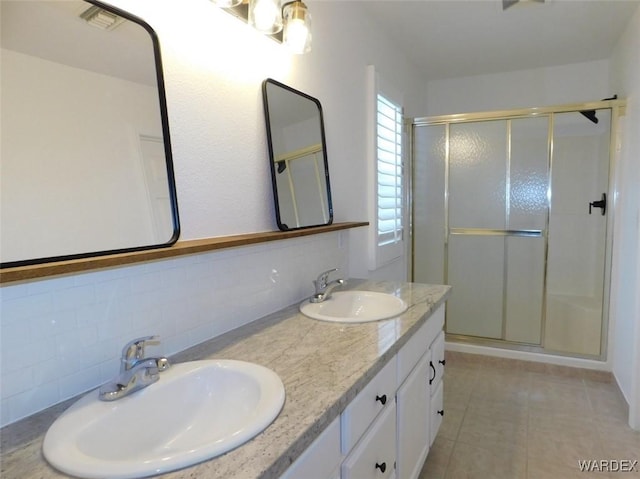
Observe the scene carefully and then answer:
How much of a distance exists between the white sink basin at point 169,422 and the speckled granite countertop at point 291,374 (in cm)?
2

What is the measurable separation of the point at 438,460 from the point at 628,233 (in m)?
1.80

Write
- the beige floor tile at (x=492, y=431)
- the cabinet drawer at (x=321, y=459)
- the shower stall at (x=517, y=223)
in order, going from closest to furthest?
1. the cabinet drawer at (x=321, y=459)
2. the beige floor tile at (x=492, y=431)
3. the shower stall at (x=517, y=223)

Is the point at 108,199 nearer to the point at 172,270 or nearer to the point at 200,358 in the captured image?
the point at 172,270

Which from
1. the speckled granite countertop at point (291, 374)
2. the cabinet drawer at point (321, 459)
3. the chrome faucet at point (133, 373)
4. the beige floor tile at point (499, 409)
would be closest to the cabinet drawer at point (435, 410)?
the speckled granite countertop at point (291, 374)

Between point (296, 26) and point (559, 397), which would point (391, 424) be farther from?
point (559, 397)

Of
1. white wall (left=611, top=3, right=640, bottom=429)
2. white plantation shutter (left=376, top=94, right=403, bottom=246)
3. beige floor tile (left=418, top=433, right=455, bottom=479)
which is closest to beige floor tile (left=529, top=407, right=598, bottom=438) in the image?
white wall (left=611, top=3, right=640, bottom=429)

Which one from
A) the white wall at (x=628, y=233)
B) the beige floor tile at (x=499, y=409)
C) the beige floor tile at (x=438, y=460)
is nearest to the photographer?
the beige floor tile at (x=438, y=460)

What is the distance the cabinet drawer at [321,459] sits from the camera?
0.74m

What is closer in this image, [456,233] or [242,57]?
[242,57]

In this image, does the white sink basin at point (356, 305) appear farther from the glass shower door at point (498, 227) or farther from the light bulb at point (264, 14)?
the glass shower door at point (498, 227)

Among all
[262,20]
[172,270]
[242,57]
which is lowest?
[172,270]

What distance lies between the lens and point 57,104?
83cm

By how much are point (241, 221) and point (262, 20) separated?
689 mm

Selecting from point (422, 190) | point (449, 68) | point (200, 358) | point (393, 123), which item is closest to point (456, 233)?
point (422, 190)
